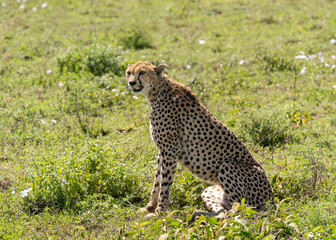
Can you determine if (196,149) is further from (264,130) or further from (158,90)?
(264,130)

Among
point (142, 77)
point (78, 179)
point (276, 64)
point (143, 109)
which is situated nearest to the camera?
point (142, 77)

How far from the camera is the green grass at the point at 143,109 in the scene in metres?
4.62

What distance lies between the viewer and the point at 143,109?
7.50 m

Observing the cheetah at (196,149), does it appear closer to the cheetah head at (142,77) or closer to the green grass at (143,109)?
the cheetah head at (142,77)

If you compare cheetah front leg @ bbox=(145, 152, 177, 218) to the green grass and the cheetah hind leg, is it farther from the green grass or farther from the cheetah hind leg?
the cheetah hind leg

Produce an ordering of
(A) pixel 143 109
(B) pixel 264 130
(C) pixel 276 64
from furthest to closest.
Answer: (C) pixel 276 64
(A) pixel 143 109
(B) pixel 264 130

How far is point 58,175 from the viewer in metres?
5.08

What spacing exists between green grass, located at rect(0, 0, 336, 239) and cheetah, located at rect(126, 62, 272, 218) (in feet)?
0.88

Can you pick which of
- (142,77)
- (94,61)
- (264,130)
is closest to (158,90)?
(142,77)

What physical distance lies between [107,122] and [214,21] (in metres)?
5.48

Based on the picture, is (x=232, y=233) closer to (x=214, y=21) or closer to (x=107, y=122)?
(x=107, y=122)

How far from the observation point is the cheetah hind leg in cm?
470

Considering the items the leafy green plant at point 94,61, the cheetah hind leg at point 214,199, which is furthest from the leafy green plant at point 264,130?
the leafy green plant at point 94,61

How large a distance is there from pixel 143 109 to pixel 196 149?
9.09 ft
